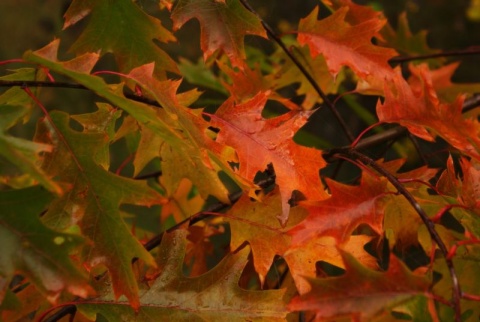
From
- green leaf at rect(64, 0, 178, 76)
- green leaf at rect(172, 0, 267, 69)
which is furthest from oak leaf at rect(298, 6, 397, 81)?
green leaf at rect(64, 0, 178, 76)

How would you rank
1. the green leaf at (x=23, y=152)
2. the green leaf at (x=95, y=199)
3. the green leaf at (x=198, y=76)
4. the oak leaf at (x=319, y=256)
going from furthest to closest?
1. the green leaf at (x=198, y=76)
2. the oak leaf at (x=319, y=256)
3. the green leaf at (x=95, y=199)
4. the green leaf at (x=23, y=152)

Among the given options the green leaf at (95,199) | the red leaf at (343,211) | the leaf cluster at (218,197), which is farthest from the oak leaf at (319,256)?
the green leaf at (95,199)

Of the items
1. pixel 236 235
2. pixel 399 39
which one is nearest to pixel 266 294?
pixel 236 235

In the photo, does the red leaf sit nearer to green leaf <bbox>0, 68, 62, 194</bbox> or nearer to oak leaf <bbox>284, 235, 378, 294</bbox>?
oak leaf <bbox>284, 235, 378, 294</bbox>

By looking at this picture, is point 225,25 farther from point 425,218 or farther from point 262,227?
point 425,218

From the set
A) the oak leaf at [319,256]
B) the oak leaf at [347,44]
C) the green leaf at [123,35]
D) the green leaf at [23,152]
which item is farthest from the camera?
the oak leaf at [347,44]

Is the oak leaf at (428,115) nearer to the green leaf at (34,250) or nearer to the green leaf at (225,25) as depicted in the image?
the green leaf at (225,25)

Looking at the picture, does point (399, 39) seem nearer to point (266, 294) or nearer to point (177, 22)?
point (177, 22)
